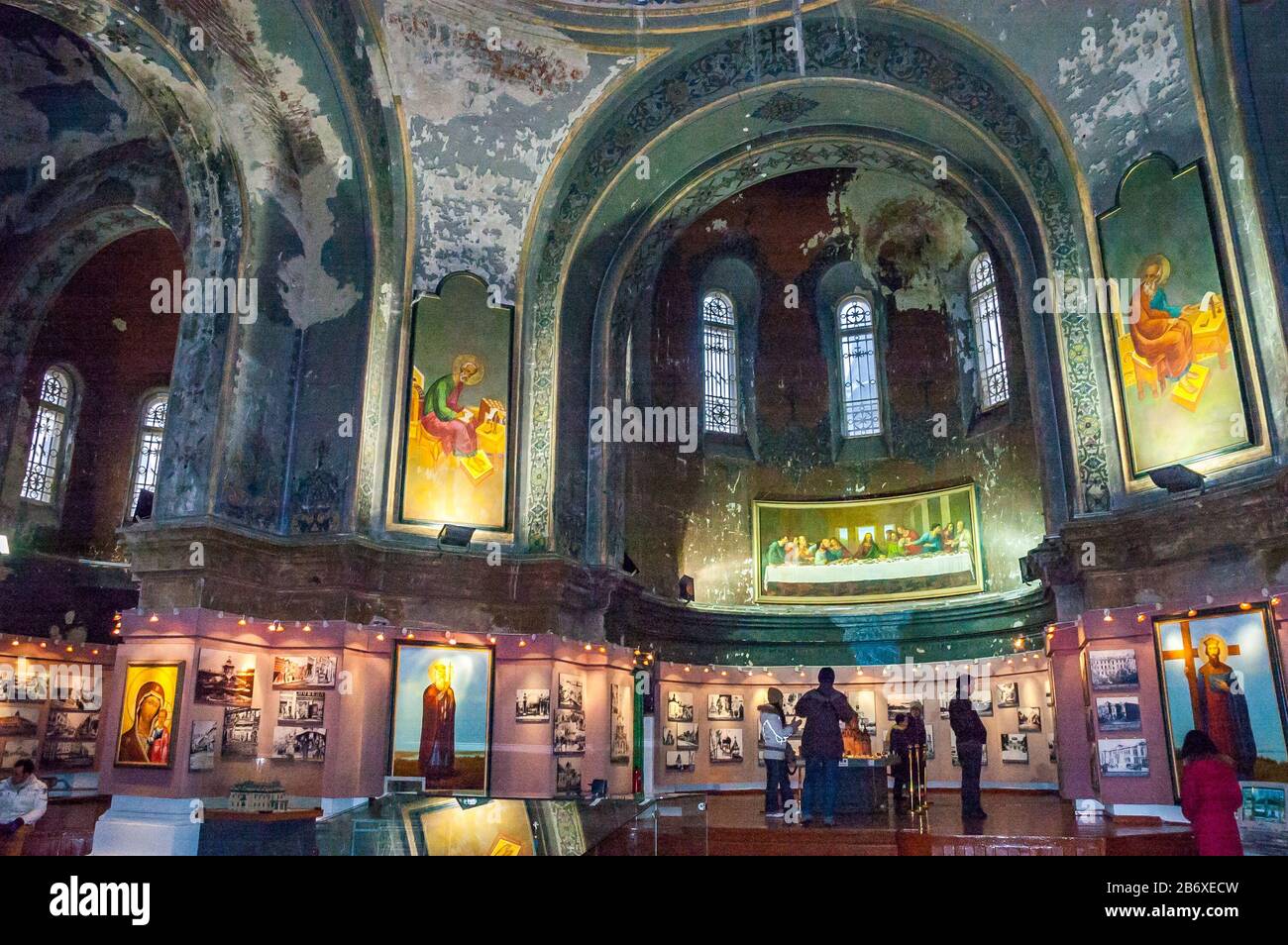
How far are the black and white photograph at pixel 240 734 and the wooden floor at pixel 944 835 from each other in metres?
6.86

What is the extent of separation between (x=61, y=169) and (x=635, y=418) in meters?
12.3

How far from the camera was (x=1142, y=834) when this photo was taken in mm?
10672

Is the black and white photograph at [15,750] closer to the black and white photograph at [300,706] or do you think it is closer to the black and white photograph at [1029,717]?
the black and white photograph at [300,706]

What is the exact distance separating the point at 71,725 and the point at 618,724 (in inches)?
476

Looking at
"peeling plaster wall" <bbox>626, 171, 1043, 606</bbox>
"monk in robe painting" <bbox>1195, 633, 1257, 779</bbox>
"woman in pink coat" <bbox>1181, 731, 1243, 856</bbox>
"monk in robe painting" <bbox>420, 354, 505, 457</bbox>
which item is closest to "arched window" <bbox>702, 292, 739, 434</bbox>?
"peeling plaster wall" <bbox>626, 171, 1043, 606</bbox>

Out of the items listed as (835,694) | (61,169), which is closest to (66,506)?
(61,169)

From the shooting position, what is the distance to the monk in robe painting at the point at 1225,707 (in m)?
12.4

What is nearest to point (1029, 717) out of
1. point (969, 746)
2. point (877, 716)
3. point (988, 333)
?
point (877, 716)

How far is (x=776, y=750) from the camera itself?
13.0 metres

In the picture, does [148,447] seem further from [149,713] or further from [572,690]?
[572,690]

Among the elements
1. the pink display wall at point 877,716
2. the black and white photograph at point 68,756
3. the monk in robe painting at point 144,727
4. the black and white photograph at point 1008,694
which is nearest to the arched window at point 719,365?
the pink display wall at point 877,716

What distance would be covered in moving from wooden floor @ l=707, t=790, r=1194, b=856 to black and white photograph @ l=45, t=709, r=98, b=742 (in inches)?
570

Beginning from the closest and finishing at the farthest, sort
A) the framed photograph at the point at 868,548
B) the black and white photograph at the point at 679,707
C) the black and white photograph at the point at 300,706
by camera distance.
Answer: the black and white photograph at the point at 300,706 → the black and white photograph at the point at 679,707 → the framed photograph at the point at 868,548

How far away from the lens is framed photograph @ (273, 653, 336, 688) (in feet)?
48.3
